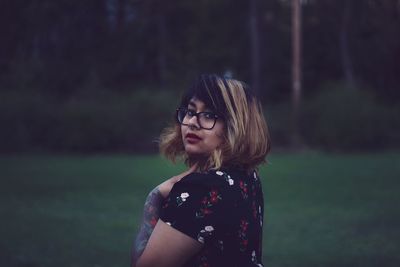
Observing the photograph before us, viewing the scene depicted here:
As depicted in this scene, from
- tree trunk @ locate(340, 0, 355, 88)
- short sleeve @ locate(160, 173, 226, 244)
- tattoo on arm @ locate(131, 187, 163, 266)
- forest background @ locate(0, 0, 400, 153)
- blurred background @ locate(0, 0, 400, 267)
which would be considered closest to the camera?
short sleeve @ locate(160, 173, 226, 244)

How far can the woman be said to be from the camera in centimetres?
270

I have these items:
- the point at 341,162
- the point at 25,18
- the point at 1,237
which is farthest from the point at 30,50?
A: the point at 1,237

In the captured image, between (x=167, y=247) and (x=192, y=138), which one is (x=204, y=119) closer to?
(x=192, y=138)

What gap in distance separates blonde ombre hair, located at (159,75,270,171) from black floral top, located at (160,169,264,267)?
56 millimetres

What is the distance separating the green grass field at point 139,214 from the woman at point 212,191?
16.0 ft

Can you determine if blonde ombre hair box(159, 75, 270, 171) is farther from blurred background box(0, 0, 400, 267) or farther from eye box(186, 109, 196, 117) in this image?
blurred background box(0, 0, 400, 267)

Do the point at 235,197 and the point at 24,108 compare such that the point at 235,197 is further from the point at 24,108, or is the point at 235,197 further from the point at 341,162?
the point at 24,108

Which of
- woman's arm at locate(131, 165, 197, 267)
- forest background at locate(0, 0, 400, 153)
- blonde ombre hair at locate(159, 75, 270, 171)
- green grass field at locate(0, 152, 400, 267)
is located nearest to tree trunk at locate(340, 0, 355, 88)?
forest background at locate(0, 0, 400, 153)

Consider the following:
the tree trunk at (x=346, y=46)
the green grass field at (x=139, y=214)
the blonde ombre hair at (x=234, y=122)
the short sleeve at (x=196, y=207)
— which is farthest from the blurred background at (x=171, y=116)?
the short sleeve at (x=196, y=207)

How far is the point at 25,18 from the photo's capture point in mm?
47719

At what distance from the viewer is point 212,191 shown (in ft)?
8.97

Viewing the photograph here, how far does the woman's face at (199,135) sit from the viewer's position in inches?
115

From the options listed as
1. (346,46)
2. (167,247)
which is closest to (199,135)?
(167,247)

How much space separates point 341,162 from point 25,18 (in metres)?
28.4
